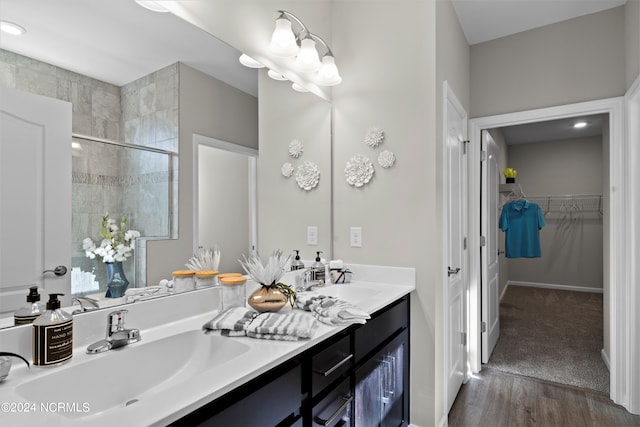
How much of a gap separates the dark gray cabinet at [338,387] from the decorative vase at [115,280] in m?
0.59

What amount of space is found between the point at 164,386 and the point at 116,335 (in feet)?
0.71

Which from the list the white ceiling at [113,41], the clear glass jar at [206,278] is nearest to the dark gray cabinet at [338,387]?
the clear glass jar at [206,278]

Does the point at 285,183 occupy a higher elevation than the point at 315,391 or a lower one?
higher

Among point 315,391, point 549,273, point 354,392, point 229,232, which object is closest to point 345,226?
point 229,232

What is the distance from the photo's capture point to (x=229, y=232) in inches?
62.7

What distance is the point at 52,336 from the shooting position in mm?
922

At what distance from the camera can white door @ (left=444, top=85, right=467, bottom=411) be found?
7.39 ft

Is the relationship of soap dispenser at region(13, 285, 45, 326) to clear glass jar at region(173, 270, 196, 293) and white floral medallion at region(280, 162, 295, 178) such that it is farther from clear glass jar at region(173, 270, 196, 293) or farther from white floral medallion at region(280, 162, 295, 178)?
white floral medallion at region(280, 162, 295, 178)

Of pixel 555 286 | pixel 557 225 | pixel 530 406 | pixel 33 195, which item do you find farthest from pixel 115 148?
pixel 555 286

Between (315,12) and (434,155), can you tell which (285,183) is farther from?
(315,12)

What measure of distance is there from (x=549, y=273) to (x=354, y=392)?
6.46m

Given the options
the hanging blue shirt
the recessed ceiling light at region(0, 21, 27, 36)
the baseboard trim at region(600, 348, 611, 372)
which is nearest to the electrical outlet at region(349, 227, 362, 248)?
the recessed ceiling light at region(0, 21, 27, 36)

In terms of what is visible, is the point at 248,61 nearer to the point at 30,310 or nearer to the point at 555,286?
the point at 30,310

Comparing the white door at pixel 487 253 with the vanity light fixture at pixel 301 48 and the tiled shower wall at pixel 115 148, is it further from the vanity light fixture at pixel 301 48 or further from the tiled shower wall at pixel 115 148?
the tiled shower wall at pixel 115 148
